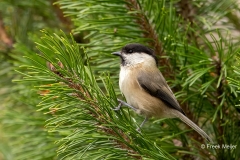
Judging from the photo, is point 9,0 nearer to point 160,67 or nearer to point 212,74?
point 160,67

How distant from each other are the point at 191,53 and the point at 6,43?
39.6 inches

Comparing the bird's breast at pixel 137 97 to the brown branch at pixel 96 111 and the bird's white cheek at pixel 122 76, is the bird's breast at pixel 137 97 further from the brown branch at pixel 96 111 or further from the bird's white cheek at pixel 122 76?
the brown branch at pixel 96 111

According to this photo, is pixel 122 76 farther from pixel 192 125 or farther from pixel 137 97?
pixel 192 125

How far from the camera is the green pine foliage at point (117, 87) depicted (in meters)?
1.08

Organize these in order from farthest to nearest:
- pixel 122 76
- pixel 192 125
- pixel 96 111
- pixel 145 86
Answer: pixel 145 86 → pixel 122 76 → pixel 192 125 → pixel 96 111

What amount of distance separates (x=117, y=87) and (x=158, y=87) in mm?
165

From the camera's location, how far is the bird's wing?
56.2 inches

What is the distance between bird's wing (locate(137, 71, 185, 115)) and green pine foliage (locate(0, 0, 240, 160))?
0.11 feet

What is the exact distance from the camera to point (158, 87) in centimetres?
154

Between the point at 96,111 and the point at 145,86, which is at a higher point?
the point at 96,111

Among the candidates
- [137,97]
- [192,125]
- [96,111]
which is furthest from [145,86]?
[96,111]

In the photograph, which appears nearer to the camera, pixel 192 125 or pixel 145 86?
pixel 192 125

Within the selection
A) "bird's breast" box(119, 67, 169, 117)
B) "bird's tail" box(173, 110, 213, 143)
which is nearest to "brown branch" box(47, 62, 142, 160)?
"bird's tail" box(173, 110, 213, 143)

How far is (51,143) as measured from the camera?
162cm
